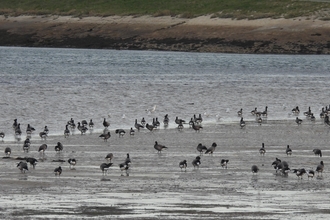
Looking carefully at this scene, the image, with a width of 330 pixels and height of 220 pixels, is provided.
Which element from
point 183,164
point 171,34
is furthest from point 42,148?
point 171,34

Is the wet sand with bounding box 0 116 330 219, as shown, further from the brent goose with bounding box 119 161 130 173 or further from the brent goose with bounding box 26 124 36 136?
the brent goose with bounding box 26 124 36 136

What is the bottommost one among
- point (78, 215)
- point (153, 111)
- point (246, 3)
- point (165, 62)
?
point (78, 215)

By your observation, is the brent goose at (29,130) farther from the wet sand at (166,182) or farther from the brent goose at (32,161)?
the brent goose at (32,161)

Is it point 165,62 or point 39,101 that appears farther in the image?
point 165,62

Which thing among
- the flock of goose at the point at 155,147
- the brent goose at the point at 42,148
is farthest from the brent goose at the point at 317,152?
the brent goose at the point at 42,148

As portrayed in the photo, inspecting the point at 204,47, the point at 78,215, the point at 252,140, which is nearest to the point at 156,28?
the point at 204,47

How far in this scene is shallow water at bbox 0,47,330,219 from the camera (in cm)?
1591

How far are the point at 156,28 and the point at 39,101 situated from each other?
42967 mm

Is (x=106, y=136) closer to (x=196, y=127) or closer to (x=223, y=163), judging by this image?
(x=196, y=127)

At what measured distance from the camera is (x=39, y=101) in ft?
122

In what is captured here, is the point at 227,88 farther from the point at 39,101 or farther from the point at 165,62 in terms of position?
the point at 165,62

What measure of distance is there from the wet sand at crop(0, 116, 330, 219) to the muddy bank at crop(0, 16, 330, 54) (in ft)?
149

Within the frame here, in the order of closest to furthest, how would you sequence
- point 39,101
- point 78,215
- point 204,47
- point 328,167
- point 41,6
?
point 78,215, point 328,167, point 39,101, point 204,47, point 41,6

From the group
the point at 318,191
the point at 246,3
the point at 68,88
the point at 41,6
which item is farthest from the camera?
the point at 41,6
